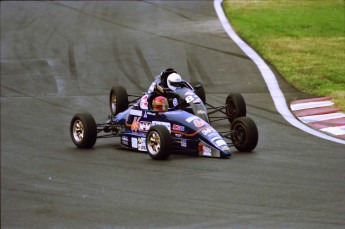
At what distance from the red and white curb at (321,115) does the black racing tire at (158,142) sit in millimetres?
3383

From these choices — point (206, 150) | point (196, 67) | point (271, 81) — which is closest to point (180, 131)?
point (206, 150)

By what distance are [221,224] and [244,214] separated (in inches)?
20.4

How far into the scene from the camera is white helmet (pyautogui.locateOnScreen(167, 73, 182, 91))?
13.9 m

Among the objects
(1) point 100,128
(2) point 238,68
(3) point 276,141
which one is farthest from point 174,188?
(2) point 238,68

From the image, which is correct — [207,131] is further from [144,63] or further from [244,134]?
[144,63]

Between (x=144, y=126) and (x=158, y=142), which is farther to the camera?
(x=144, y=126)

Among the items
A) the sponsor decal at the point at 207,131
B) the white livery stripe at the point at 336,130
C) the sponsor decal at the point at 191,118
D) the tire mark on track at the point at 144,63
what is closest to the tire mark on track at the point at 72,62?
the tire mark on track at the point at 144,63

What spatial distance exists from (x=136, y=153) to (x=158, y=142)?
0.89 meters

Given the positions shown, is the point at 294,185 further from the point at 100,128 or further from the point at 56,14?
the point at 56,14

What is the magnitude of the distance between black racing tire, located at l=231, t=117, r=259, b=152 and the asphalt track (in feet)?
0.48

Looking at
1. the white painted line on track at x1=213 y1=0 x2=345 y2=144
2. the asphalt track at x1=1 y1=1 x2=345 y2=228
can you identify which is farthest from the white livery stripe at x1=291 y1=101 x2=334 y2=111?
the asphalt track at x1=1 y1=1 x2=345 y2=228

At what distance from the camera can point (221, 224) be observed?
28.8 feet

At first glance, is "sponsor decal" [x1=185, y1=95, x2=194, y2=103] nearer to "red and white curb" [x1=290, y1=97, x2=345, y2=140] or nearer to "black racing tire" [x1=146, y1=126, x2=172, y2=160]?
"black racing tire" [x1=146, y1=126, x2=172, y2=160]

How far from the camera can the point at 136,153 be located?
43.8 ft
